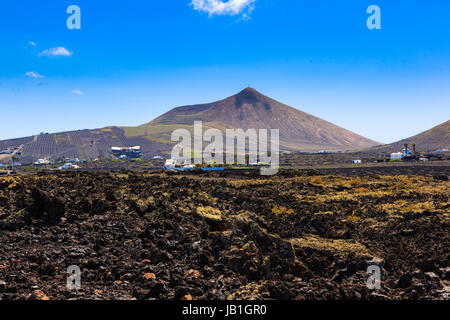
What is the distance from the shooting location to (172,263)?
398 inches

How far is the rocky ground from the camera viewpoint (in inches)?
339

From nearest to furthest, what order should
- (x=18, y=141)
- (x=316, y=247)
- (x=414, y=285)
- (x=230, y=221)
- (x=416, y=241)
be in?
1. (x=414, y=285)
2. (x=316, y=247)
3. (x=416, y=241)
4. (x=230, y=221)
5. (x=18, y=141)

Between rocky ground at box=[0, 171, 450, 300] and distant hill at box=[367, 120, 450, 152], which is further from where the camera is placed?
distant hill at box=[367, 120, 450, 152]

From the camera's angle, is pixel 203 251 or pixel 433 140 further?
pixel 433 140

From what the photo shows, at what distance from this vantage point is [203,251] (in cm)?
1075

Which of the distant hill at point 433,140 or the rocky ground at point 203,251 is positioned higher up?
the distant hill at point 433,140

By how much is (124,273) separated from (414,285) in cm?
742

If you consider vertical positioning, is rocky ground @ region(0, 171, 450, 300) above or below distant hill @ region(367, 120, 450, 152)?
below

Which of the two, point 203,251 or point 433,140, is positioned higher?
point 433,140

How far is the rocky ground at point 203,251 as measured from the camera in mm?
8609

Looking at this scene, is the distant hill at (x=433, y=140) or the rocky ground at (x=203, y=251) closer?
the rocky ground at (x=203, y=251)
